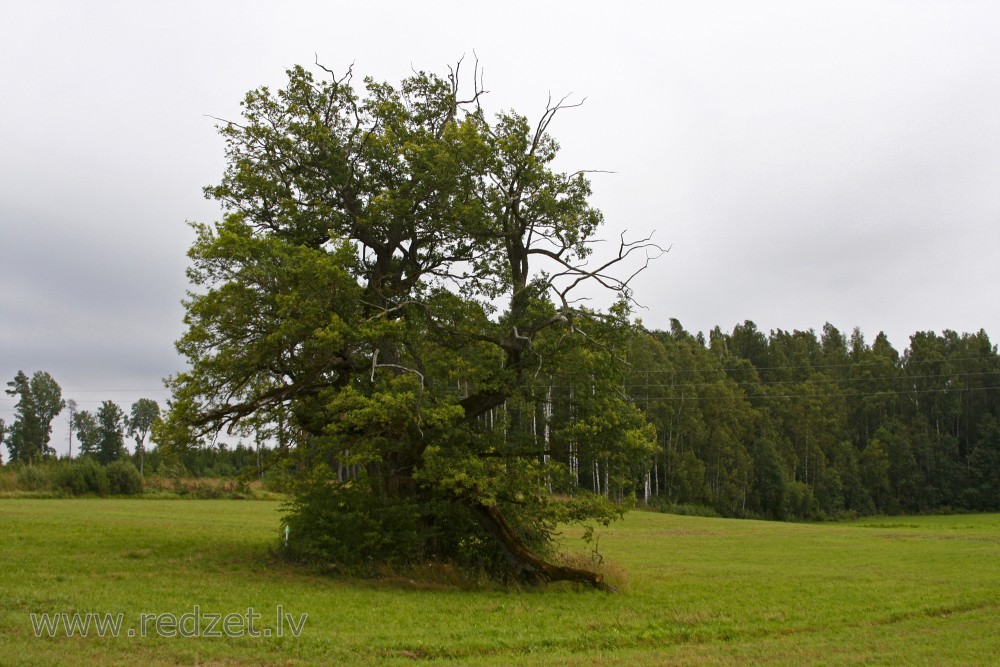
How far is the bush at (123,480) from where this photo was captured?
59469 millimetres

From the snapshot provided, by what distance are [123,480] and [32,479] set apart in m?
6.23

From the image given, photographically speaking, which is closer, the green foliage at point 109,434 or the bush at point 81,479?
the bush at point 81,479

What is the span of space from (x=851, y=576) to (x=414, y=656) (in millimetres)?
18322

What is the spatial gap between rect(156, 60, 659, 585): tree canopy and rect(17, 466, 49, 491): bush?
43.7 meters

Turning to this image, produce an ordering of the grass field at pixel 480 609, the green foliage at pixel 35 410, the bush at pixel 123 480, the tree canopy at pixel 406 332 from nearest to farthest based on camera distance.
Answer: the grass field at pixel 480 609
the tree canopy at pixel 406 332
the bush at pixel 123 480
the green foliage at pixel 35 410

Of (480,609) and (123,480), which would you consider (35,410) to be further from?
(480,609)

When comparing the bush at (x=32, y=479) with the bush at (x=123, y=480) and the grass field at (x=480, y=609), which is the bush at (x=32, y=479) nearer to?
the bush at (x=123, y=480)

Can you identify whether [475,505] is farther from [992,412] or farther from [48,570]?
[992,412]

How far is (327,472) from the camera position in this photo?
2003 cm

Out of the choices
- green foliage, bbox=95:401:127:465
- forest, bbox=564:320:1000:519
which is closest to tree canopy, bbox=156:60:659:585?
forest, bbox=564:320:1000:519

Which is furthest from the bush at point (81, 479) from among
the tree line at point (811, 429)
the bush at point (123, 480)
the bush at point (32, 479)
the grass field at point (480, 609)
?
the grass field at point (480, 609)

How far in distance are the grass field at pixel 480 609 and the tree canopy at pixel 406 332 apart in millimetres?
2568

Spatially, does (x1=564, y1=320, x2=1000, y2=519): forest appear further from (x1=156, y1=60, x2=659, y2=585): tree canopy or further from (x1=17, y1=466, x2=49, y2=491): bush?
(x1=156, y1=60, x2=659, y2=585): tree canopy

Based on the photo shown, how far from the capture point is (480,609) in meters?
16.4
